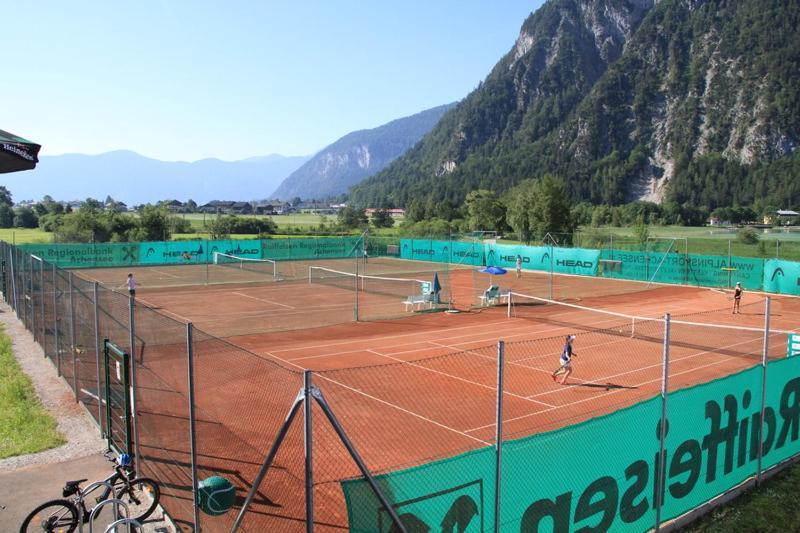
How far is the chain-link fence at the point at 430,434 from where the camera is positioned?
6.75m

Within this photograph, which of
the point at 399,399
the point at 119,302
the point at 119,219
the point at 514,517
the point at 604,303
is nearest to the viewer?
the point at 514,517

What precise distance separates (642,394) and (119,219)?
7245 cm

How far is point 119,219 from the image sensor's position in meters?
76.5

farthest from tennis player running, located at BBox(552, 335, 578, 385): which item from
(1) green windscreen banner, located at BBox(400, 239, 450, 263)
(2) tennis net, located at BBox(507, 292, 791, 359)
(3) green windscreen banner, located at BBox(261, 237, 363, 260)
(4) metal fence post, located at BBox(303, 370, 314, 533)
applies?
(1) green windscreen banner, located at BBox(400, 239, 450, 263)

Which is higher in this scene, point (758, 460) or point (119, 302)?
point (119, 302)

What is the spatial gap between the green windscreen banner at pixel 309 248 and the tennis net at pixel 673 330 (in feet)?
95.5

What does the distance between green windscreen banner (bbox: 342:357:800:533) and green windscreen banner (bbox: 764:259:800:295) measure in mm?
30323

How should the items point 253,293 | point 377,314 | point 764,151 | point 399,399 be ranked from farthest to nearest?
1. point 764,151
2. point 253,293
3. point 377,314
4. point 399,399

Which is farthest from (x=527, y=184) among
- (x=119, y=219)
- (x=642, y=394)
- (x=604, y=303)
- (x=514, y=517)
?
(x=514, y=517)

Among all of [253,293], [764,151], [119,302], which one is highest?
[764,151]

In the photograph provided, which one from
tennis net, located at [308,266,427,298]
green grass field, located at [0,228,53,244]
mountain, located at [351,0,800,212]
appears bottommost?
tennis net, located at [308,266,427,298]

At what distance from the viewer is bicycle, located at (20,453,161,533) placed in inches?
315

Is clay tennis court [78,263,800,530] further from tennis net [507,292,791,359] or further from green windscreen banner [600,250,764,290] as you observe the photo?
green windscreen banner [600,250,764,290]

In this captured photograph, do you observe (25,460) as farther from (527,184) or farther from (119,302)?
(527,184)
